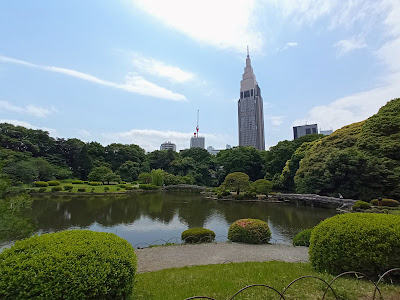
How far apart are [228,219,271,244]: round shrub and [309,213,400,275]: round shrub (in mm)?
5377

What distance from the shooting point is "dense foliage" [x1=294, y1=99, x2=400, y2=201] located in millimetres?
21016

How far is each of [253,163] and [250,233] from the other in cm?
3450

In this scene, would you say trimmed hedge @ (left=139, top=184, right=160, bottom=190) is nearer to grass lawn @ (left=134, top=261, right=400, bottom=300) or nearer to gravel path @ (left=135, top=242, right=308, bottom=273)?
gravel path @ (left=135, top=242, right=308, bottom=273)

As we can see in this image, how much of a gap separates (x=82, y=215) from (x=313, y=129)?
275 feet

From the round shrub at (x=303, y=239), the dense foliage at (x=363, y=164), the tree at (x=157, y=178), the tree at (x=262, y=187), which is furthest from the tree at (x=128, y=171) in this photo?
the round shrub at (x=303, y=239)

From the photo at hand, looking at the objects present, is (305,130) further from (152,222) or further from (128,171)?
(152,222)

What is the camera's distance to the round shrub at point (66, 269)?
9.25 feet

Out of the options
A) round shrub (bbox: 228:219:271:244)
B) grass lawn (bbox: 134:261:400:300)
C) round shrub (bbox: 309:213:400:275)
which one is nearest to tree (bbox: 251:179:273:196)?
round shrub (bbox: 228:219:271:244)

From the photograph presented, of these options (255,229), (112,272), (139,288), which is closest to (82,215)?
(255,229)

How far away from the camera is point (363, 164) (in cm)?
2180

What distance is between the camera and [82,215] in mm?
17734

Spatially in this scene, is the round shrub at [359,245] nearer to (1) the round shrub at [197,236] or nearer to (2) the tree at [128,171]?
(1) the round shrub at [197,236]

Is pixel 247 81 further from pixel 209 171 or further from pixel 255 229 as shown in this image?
pixel 255 229

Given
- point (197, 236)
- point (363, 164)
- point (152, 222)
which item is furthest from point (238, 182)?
point (197, 236)
